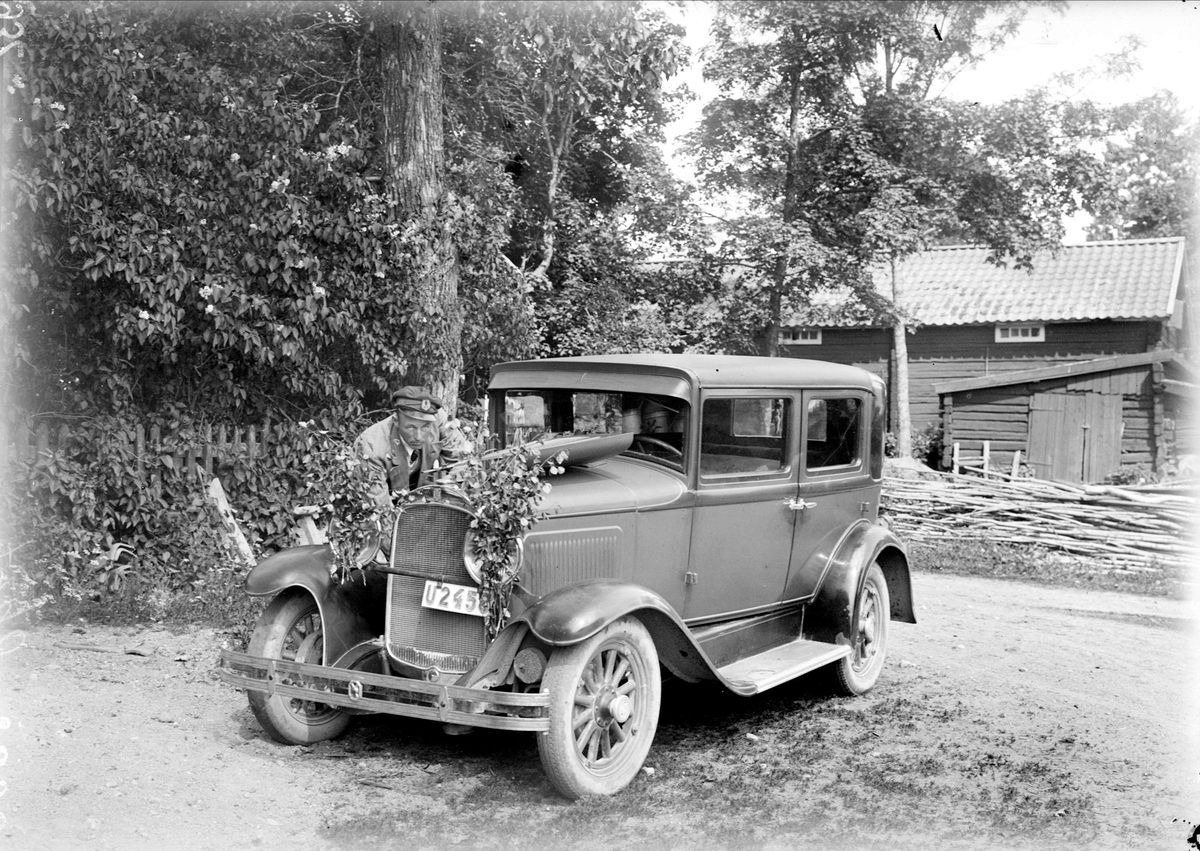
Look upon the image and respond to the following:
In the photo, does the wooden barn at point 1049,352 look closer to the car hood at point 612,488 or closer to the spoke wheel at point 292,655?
the car hood at point 612,488

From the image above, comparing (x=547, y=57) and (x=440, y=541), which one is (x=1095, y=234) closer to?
(x=547, y=57)

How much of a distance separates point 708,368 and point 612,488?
32.6 inches

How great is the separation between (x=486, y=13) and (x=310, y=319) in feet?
13.3

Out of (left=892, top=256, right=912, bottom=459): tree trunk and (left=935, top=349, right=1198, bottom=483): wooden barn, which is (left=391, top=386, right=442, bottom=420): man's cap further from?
(left=935, top=349, right=1198, bottom=483): wooden barn

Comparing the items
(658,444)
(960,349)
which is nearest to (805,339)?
(960,349)

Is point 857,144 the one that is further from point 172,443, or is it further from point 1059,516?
point 172,443

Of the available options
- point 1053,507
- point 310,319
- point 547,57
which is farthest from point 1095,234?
point 310,319

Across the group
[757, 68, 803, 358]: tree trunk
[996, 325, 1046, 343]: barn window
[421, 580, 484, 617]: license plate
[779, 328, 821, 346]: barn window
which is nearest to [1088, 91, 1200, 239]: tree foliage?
[996, 325, 1046, 343]: barn window

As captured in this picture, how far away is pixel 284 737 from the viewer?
4.60 metres

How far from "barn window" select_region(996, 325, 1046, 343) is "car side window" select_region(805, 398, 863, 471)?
66.8 ft

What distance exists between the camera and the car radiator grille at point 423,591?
14.4ft

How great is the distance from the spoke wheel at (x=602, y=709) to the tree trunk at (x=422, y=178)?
5342mm

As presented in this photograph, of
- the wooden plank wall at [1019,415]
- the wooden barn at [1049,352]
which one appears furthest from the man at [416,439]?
the wooden plank wall at [1019,415]

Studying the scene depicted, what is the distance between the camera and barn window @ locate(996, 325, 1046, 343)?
964 inches
